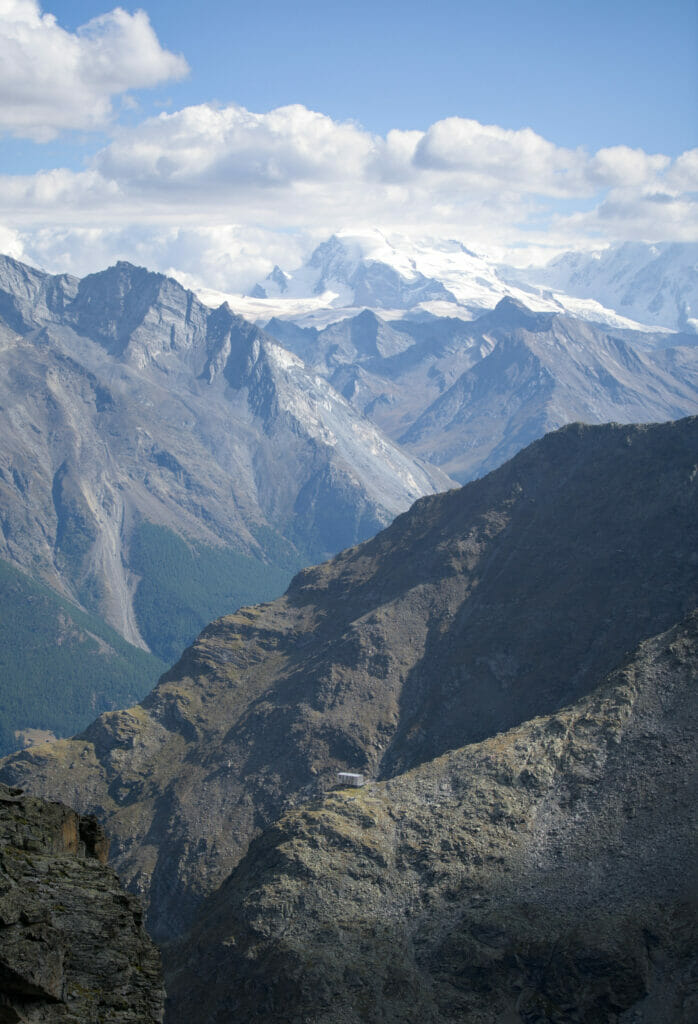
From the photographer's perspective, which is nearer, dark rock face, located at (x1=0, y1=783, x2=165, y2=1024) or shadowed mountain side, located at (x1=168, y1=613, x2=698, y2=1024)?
dark rock face, located at (x1=0, y1=783, x2=165, y2=1024)

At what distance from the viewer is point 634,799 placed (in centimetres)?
14550

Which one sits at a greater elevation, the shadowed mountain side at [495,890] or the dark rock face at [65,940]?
the shadowed mountain side at [495,890]

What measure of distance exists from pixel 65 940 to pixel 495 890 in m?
91.8

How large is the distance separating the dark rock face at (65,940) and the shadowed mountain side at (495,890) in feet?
228

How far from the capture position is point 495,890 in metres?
138

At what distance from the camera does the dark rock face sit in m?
52.4

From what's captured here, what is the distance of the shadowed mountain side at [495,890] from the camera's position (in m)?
123

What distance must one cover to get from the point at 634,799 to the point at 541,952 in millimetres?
29177

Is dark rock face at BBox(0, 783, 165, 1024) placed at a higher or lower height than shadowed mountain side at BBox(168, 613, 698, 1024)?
lower

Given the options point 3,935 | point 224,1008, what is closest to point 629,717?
point 224,1008

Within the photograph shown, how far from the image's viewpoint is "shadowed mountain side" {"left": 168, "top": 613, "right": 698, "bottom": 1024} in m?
123

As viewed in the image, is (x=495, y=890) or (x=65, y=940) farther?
(x=495, y=890)

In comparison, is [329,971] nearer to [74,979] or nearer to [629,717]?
[629,717]

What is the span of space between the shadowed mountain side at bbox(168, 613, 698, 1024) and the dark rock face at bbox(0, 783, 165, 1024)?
69459 millimetres
